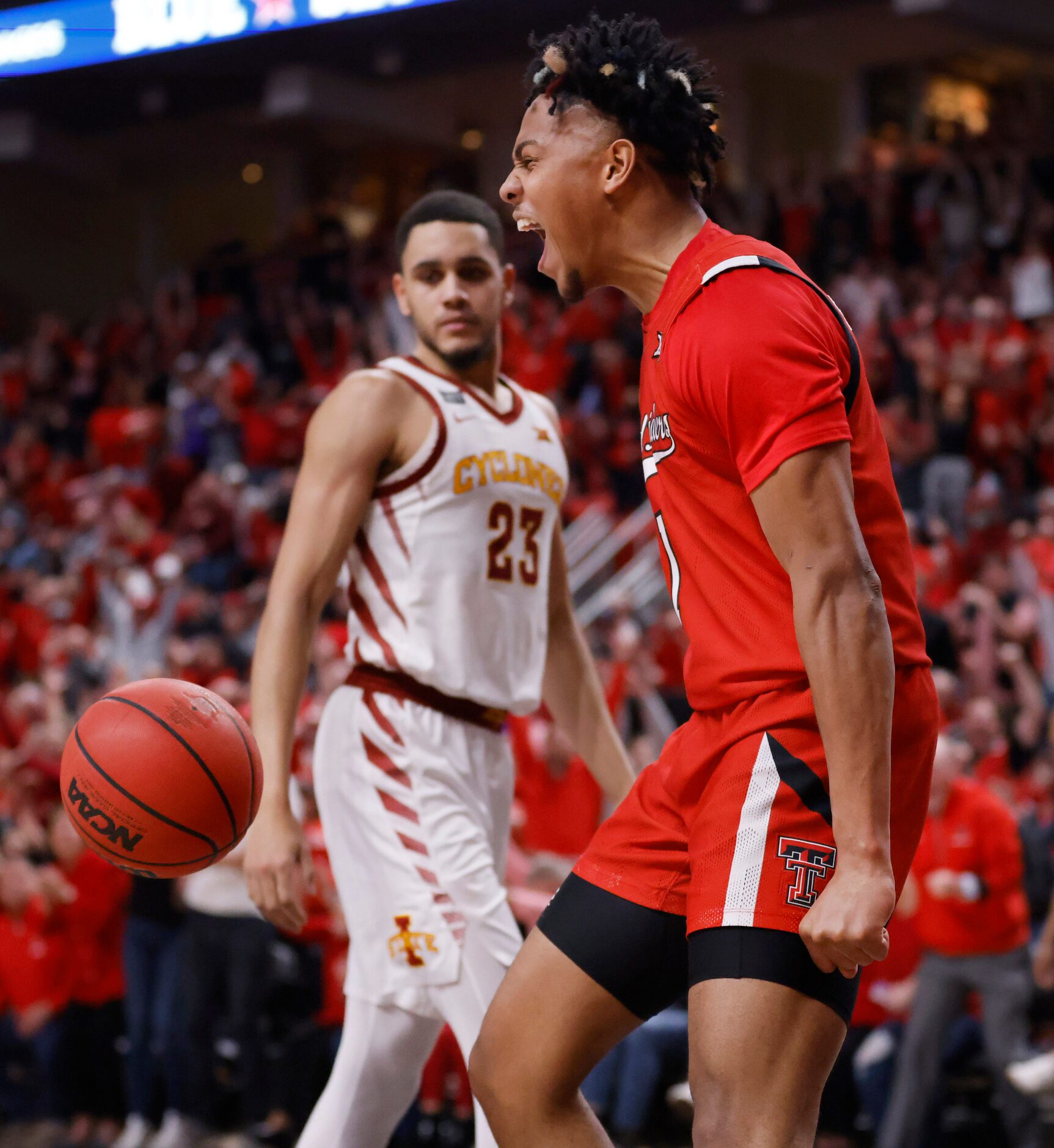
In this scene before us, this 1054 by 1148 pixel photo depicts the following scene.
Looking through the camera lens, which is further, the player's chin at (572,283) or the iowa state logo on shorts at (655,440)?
the player's chin at (572,283)

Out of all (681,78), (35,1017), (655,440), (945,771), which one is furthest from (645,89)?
(35,1017)

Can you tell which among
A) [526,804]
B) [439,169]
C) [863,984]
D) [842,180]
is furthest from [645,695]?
[439,169]

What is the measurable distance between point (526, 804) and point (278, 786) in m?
4.77

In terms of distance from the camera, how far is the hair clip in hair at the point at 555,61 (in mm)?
2549

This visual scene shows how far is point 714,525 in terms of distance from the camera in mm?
2361

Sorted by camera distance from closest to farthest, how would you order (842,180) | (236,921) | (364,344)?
(236,921)
(842,180)
(364,344)

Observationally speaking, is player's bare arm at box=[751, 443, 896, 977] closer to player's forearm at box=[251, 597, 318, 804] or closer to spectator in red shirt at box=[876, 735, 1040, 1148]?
player's forearm at box=[251, 597, 318, 804]

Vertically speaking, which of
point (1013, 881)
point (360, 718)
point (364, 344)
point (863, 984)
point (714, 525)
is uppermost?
point (364, 344)

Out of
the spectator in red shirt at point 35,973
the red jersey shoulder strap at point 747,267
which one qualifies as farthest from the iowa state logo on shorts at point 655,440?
the spectator in red shirt at point 35,973

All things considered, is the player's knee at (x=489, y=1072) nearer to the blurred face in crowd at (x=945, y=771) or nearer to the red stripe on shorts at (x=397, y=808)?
the red stripe on shorts at (x=397, y=808)

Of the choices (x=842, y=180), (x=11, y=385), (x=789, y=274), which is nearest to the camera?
(x=789, y=274)

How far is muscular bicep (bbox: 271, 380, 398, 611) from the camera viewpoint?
3424 mm

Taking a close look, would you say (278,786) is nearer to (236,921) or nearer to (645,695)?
(236,921)

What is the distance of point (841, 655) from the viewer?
2.13 metres
